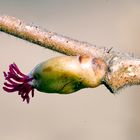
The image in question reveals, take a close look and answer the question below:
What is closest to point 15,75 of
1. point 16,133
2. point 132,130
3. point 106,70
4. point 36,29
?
point 36,29

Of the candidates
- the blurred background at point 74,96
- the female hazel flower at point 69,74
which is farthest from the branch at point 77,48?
the blurred background at point 74,96

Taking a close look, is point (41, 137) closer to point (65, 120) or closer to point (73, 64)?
point (65, 120)

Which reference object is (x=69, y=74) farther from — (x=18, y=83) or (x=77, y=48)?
(x=18, y=83)

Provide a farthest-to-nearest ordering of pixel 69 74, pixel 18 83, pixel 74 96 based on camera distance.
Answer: pixel 74 96 < pixel 18 83 < pixel 69 74

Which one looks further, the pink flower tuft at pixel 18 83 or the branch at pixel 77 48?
the pink flower tuft at pixel 18 83

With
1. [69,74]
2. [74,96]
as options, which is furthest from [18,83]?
[74,96]

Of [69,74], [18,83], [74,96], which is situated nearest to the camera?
[69,74]

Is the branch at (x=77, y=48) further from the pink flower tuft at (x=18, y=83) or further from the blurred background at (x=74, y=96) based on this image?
the blurred background at (x=74, y=96)
